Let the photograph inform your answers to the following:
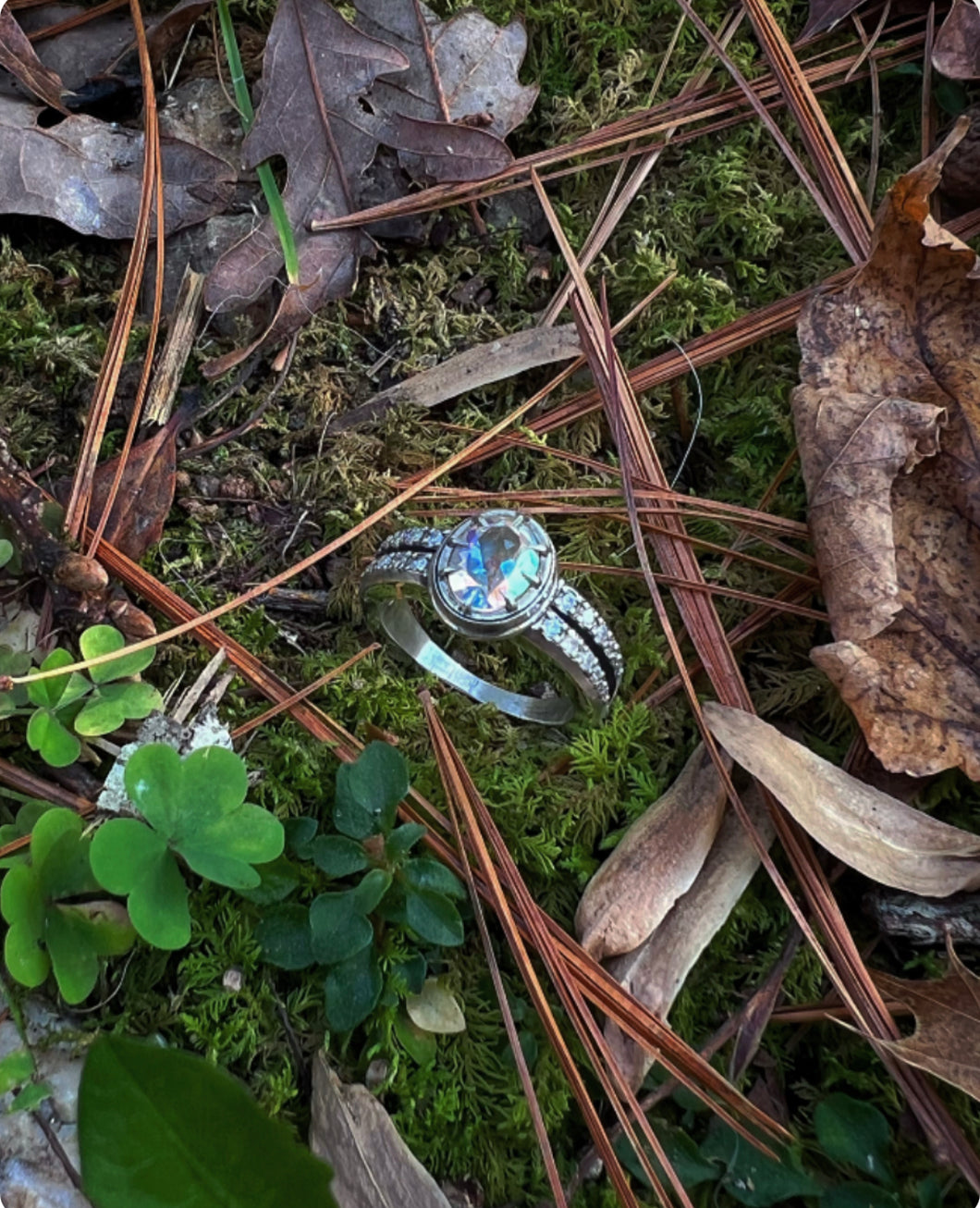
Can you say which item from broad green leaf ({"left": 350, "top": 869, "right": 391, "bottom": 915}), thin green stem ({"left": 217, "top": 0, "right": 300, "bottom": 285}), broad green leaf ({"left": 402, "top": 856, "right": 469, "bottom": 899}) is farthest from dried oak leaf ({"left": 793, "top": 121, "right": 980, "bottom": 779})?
thin green stem ({"left": 217, "top": 0, "right": 300, "bottom": 285})

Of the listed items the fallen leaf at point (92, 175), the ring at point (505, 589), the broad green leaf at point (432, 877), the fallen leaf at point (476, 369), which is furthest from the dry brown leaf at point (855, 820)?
the fallen leaf at point (92, 175)

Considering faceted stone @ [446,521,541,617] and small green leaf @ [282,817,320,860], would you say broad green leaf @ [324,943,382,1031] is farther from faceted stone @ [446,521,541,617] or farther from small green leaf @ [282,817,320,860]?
faceted stone @ [446,521,541,617]

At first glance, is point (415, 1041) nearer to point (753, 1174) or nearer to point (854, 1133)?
point (753, 1174)

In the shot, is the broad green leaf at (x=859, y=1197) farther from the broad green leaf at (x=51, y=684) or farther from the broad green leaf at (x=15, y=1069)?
the broad green leaf at (x=51, y=684)

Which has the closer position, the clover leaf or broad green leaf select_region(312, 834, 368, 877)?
the clover leaf

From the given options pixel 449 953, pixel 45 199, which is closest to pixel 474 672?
pixel 449 953

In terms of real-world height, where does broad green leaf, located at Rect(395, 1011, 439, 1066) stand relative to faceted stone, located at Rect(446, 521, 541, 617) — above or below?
below

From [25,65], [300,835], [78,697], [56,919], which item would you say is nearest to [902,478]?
[300,835]
